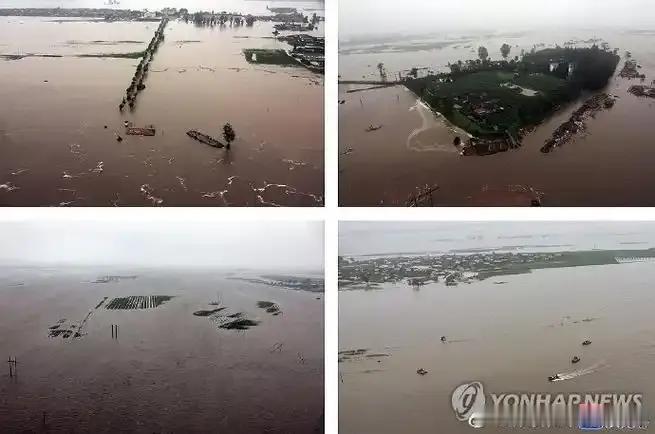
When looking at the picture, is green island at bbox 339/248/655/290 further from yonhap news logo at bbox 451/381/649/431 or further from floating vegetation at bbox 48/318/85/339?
floating vegetation at bbox 48/318/85/339

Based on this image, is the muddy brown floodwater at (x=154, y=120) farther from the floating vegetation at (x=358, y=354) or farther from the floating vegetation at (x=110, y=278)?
the floating vegetation at (x=358, y=354)

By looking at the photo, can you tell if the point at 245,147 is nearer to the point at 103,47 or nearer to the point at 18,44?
the point at 103,47

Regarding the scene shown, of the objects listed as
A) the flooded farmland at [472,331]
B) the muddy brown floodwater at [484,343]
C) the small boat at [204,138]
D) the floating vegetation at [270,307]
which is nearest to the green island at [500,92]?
the flooded farmland at [472,331]

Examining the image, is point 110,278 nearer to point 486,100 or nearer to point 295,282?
point 295,282

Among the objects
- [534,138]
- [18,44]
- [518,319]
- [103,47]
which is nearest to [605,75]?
[534,138]

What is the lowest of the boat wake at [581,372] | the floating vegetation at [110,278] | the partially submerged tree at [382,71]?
the boat wake at [581,372]

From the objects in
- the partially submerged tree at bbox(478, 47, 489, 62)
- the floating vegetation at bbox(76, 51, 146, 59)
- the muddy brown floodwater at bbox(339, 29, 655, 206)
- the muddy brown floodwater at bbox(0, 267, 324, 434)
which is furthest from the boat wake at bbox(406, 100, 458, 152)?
the floating vegetation at bbox(76, 51, 146, 59)

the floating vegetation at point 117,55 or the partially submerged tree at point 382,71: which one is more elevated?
the floating vegetation at point 117,55
